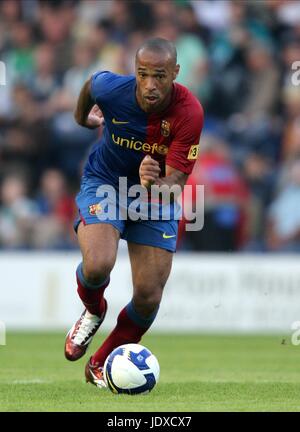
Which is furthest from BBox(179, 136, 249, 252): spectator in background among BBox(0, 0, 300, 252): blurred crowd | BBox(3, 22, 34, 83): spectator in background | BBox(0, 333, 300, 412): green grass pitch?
BBox(3, 22, 34, 83): spectator in background

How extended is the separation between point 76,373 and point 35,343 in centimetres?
311

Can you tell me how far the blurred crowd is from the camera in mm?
14477

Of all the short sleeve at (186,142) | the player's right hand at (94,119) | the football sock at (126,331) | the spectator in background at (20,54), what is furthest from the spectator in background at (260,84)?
the short sleeve at (186,142)

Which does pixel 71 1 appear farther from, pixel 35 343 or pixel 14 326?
pixel 35 343

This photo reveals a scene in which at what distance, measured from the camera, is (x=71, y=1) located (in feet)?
55.1

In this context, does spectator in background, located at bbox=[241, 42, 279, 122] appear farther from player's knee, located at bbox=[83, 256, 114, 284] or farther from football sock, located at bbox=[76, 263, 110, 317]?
player's knee, located at bbox=[83, 256, 114, 284]

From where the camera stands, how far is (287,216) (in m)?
14.5

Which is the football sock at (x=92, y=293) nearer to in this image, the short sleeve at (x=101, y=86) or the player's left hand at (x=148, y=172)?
the player's left hand at (x=148, y=172)

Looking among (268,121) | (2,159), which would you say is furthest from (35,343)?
(268,121)

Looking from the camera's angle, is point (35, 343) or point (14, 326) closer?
point (35, 343)

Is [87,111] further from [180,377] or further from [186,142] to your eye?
[180,377]

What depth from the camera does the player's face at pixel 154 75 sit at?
6.98 metres

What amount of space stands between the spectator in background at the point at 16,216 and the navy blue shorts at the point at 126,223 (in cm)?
721

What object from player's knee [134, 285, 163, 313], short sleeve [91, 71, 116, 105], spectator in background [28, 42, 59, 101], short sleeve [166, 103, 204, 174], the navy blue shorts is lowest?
player's knee [134, 285, 163, 313]
